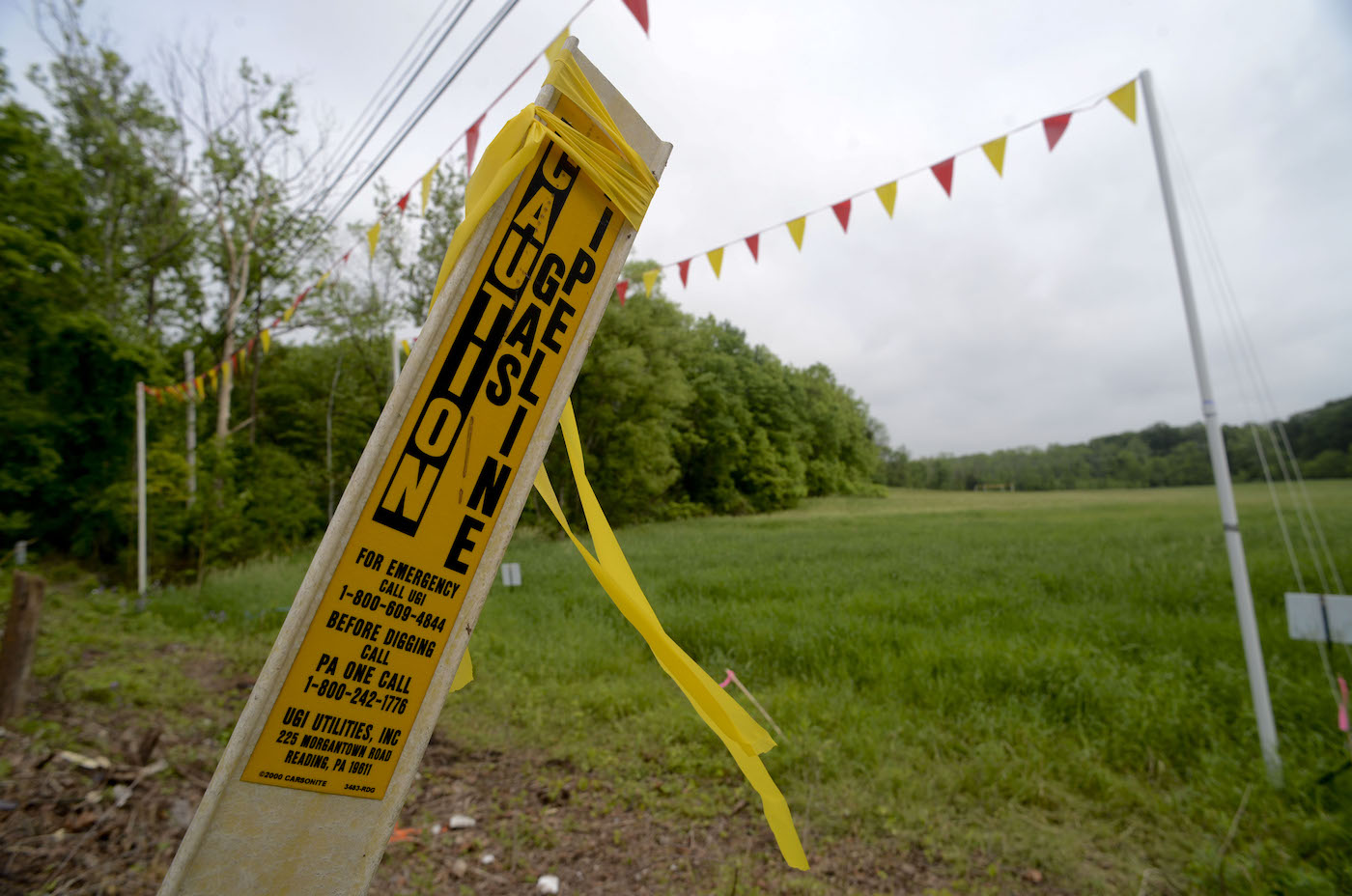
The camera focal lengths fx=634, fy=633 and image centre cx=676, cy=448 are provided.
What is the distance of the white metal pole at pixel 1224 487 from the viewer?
3355 millimetres

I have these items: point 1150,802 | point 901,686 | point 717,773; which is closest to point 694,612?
point 901,686

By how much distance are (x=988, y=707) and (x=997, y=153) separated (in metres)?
3.87

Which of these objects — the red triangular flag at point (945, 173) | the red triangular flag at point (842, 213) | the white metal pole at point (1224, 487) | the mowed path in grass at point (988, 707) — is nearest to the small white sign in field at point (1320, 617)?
the white metal pole at point (1224, 487)

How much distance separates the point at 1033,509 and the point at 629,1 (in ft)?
52.2

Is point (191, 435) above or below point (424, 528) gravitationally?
above

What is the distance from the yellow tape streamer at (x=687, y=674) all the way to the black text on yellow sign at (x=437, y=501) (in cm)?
15

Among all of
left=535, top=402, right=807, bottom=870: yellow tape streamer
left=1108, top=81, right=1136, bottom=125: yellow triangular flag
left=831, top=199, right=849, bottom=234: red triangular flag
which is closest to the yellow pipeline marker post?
left=535, top=402, right=807, bottom=870: yellow tape streamer

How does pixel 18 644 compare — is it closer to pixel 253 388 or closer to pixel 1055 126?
pixel 1055 126

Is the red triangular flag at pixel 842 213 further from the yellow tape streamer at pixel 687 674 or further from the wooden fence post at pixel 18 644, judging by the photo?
the wooden fence post at pixel 18 644

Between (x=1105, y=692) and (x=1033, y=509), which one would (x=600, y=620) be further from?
(x=1033, y=509)

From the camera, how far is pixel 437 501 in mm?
730

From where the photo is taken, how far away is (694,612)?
6.96 m

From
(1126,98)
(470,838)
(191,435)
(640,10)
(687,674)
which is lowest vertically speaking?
(470,838)

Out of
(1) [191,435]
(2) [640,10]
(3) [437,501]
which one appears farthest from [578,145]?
(1) [191,435]
